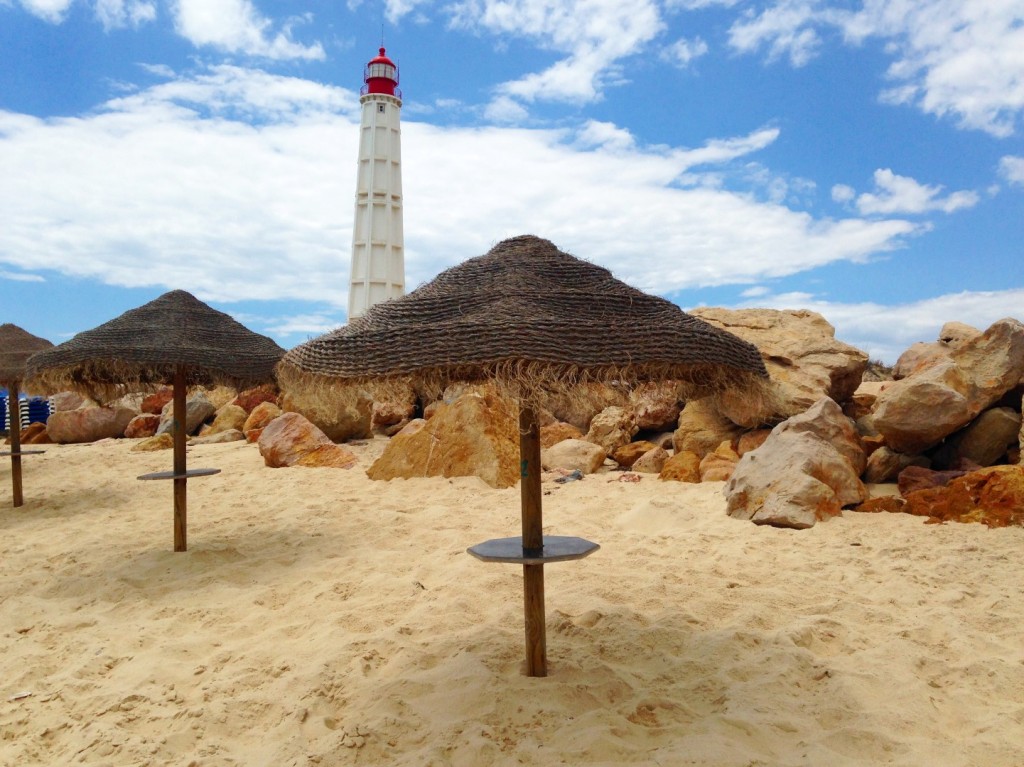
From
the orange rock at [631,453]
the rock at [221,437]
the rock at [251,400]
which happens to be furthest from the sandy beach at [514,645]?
the rock at [251,400]

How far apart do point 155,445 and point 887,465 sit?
12.3 metres

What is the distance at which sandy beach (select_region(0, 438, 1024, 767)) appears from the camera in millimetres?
3365

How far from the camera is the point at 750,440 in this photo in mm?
8945

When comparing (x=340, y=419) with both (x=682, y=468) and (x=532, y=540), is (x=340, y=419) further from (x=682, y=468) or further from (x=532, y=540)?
(x=532, y=540)

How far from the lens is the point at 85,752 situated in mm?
3480

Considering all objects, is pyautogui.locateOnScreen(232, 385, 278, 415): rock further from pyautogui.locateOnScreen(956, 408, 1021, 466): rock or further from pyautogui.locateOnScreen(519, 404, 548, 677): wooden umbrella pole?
pyautogui.locateOnScreen(519, 404, 548, 677): wooden umbrella pole

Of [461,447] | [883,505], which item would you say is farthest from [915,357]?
[461,447]

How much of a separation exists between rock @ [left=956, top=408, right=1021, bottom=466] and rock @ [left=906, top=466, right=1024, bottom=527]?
0.97 meters

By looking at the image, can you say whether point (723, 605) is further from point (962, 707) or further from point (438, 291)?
point (438, 291)

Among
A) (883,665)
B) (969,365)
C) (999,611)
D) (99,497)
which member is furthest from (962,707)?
(99,497)

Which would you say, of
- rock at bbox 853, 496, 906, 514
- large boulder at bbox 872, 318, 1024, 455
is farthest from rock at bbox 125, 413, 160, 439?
large boulder at bbox 872, 318, 1024, 455

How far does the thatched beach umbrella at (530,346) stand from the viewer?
3.22m

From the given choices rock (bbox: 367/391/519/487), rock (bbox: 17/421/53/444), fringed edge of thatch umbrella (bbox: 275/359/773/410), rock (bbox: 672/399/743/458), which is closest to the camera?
fringed edge of thatch umbrella (bbox: 275/359/773/410)

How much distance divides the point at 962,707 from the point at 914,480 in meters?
4.05
